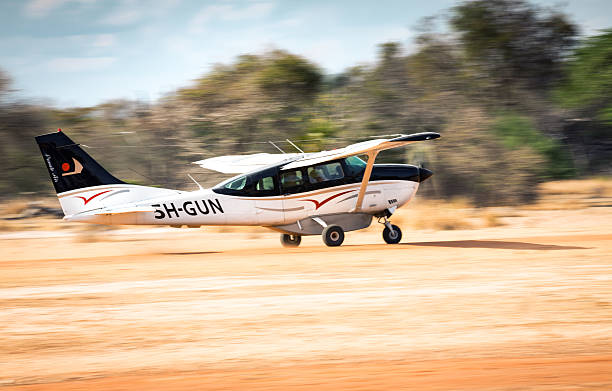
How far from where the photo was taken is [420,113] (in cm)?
2955

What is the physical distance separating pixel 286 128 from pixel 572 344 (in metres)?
25.8

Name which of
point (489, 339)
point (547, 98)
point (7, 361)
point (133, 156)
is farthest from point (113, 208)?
point (547, 98)

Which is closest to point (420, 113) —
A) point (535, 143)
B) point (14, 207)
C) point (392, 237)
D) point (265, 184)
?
point (535, 143)

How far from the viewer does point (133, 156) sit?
30.8 meters

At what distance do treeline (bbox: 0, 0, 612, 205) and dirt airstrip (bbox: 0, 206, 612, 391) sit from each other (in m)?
13.0

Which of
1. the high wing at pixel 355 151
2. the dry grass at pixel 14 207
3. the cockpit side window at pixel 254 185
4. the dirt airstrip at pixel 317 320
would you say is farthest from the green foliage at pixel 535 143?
the dry grass at pixel 14 207

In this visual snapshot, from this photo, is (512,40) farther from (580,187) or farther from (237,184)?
(237,184)

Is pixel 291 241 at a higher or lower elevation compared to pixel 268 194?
lower

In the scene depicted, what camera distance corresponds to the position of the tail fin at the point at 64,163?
13852 mm

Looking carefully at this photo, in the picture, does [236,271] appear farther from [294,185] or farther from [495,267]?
[495,267]

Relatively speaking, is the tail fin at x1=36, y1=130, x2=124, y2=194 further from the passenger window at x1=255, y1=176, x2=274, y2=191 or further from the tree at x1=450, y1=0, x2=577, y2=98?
the tree at x1=450, y1=0, x2=577, y2=98

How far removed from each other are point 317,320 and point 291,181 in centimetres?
703

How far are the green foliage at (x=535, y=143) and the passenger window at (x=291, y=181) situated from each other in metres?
14.9

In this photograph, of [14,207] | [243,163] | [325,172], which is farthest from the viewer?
[14,207]
